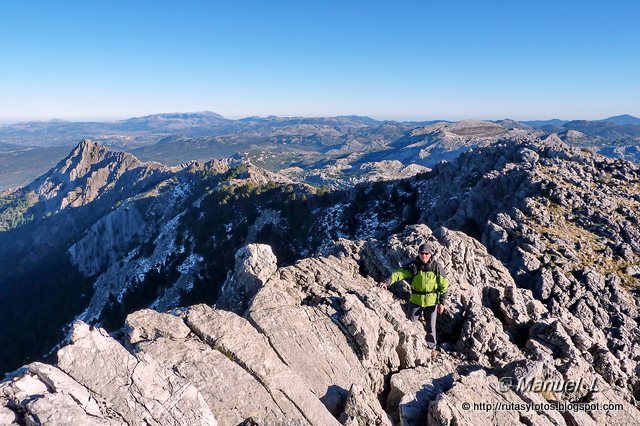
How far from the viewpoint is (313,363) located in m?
17.0

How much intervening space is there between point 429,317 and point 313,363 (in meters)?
8.02

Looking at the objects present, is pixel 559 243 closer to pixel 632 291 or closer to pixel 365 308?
pixel 632 291

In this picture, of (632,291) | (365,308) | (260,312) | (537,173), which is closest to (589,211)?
(537,173)

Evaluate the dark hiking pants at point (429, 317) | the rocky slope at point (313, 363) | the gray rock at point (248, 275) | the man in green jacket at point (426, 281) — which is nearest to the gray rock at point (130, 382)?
the rocky slope at point (313, 363)

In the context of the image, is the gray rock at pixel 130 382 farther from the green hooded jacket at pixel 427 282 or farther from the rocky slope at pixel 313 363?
the green hooded jacket at pixel 427 282

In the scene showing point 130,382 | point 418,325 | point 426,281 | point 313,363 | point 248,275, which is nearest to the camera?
point 130,382

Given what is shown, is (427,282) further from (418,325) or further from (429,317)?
(418,325)

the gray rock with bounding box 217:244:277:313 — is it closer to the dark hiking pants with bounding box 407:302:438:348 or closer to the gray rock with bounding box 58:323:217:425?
the dark hiking pants with bounding box 407:302:438:348

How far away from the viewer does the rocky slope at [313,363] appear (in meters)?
12.2

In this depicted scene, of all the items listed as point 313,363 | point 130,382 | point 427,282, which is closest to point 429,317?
point 427,282

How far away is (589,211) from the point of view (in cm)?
4584

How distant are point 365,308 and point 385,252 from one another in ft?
33.9

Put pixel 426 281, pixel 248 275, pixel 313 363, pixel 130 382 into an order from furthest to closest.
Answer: pixel 248 275 → pixel 426 281 → pixel 313 363 → pixel 130 382

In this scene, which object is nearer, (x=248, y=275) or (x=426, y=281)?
(x=426, y=281)
